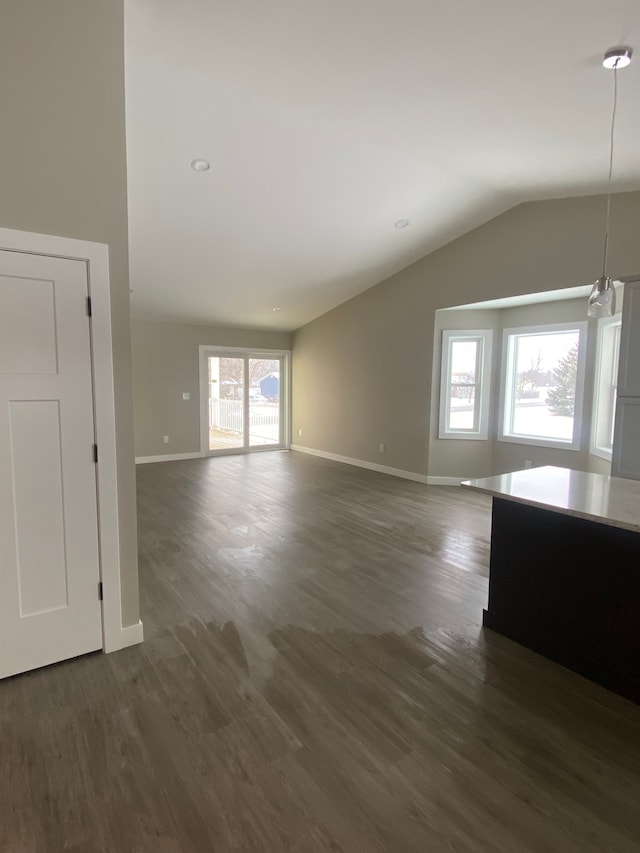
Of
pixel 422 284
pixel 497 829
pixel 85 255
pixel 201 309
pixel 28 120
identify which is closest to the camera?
pixel 497 829

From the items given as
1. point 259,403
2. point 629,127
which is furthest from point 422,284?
point 259,403

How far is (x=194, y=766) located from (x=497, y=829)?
1.05m

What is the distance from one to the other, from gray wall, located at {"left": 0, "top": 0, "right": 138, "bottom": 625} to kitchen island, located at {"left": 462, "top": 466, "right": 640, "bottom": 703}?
222 cm

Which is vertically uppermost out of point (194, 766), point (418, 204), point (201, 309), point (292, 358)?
point (418, 204)

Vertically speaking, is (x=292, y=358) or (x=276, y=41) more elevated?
(x=276, y=41)

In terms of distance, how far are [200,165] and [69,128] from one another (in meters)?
1.95

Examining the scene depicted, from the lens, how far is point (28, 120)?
1.92m

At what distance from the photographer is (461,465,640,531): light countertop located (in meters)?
1.91

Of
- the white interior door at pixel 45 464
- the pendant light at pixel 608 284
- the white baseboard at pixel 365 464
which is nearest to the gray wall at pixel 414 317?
the white baseboard at pixel 365 464

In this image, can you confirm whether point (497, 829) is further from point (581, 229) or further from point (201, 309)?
point (201, 309)

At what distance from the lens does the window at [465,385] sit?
19.7 ft

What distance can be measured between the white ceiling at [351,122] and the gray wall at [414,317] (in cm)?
25

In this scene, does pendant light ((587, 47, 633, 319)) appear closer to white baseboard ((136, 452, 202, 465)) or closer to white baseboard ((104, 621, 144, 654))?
white baseboard ((104, 621, 144, 654))

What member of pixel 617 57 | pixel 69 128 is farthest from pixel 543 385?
pixel 69 128
